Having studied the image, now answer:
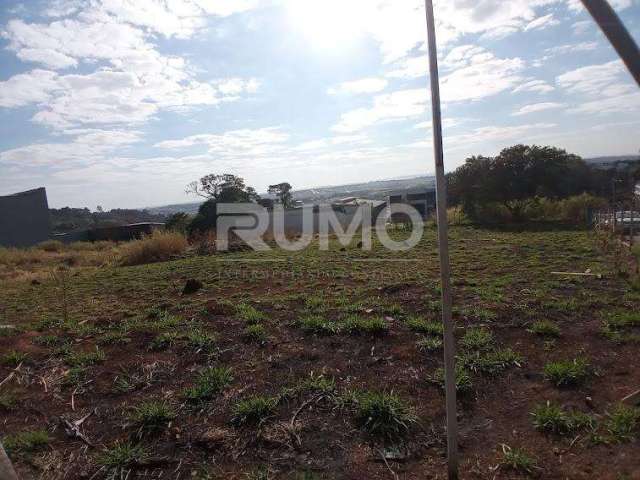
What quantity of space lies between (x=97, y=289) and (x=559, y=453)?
735 centimetres

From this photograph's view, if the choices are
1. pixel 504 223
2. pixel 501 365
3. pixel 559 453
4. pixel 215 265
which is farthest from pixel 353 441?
pixel 504 223

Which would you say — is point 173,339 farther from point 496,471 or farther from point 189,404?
point 496,471

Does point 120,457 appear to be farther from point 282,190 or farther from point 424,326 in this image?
point 282,190

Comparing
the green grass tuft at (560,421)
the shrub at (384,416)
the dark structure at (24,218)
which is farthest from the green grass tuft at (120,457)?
the dark structure at (24,218)

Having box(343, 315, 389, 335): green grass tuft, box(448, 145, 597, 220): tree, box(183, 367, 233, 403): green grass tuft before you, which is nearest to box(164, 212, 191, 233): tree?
box(448, 145, 597, 220): tree

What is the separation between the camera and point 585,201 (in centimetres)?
1451

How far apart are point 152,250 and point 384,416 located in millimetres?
11036

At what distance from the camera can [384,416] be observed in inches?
95.2

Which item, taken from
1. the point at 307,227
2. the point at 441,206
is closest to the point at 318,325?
the point at 441,206

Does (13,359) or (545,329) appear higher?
(13,359)

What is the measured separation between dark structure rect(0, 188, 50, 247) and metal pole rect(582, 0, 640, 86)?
3286 cm

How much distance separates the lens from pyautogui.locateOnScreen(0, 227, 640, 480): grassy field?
2.14 meters

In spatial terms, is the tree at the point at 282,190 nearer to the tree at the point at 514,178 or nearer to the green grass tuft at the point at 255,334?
the tree at the point at 514,178

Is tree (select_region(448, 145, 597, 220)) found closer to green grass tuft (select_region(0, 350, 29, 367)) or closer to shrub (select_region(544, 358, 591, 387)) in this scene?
shrub (select_region(544, 358, 591, 387))
